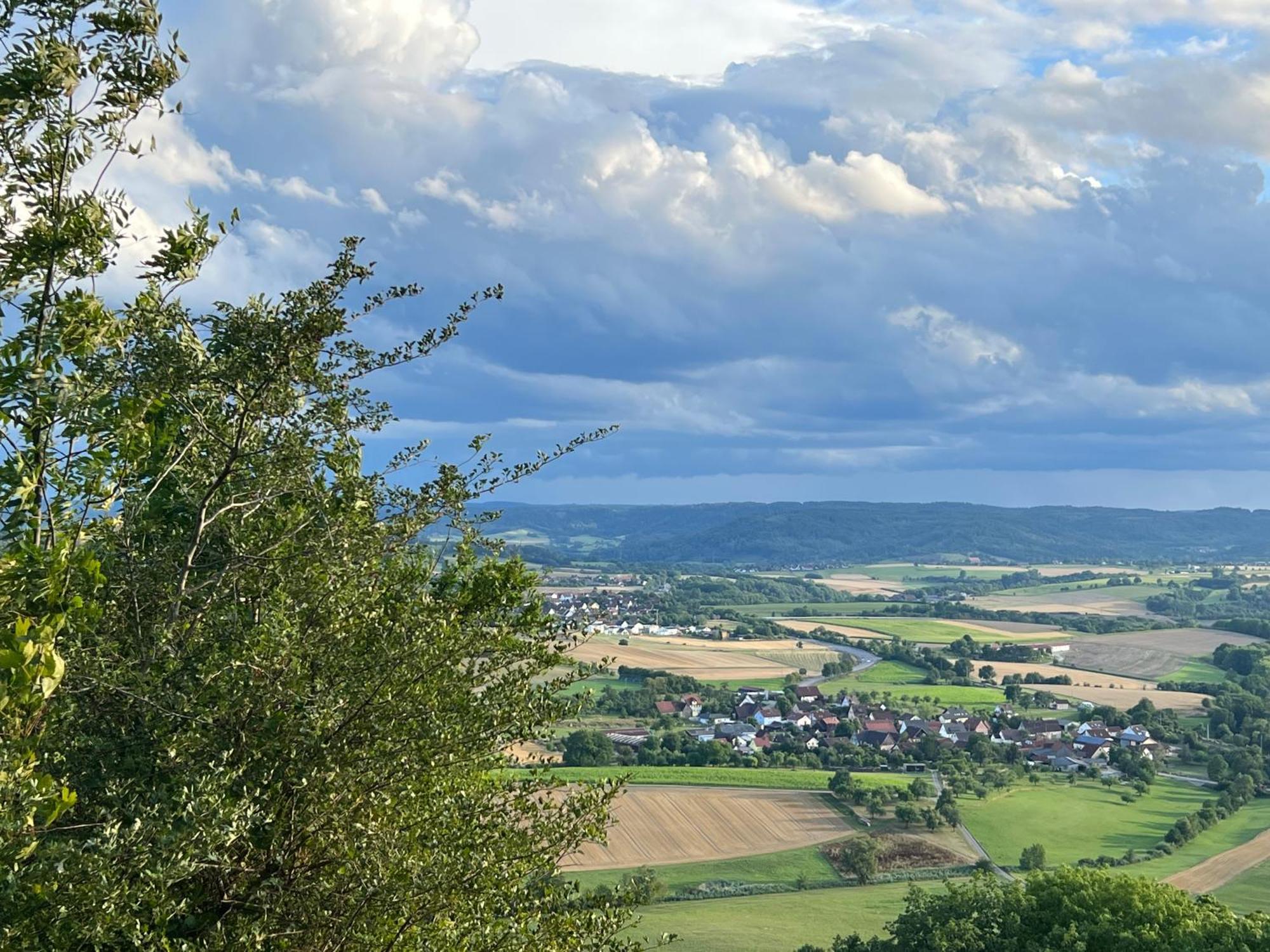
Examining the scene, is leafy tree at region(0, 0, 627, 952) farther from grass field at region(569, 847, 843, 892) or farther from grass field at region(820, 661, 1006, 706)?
grass field at region(820, 661, 1006, 706)

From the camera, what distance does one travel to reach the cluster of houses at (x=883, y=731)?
→ 81.6m

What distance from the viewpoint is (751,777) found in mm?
71062

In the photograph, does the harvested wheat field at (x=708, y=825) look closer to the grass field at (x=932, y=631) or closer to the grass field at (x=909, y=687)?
the grass field at (x=909, y=687)

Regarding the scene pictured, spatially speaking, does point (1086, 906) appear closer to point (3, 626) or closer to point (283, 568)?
point (283, 568)

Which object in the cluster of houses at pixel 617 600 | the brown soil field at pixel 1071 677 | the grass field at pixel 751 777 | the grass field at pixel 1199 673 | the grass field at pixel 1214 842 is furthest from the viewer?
the cluster of houses at pixel 617 600

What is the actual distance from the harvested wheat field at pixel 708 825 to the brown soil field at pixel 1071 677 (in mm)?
53140

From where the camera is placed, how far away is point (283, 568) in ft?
32.0

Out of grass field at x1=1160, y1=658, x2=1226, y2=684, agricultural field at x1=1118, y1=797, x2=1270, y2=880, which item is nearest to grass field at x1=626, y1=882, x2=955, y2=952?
agricultural field at x1=1118, y1=797, x2=1270, y2=880

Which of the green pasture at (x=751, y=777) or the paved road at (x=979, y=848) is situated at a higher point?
the green pasture at (x=751, y=777)

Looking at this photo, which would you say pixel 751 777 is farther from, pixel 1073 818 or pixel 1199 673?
pixel 1199 673

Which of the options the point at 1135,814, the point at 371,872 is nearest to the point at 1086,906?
the point at 371,872

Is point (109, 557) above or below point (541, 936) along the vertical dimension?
above

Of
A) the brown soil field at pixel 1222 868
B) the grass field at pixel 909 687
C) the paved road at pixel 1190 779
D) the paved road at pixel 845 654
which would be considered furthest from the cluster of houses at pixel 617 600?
the brown soil field at pixel 1222 868

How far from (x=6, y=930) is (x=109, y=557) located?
2992 mm
